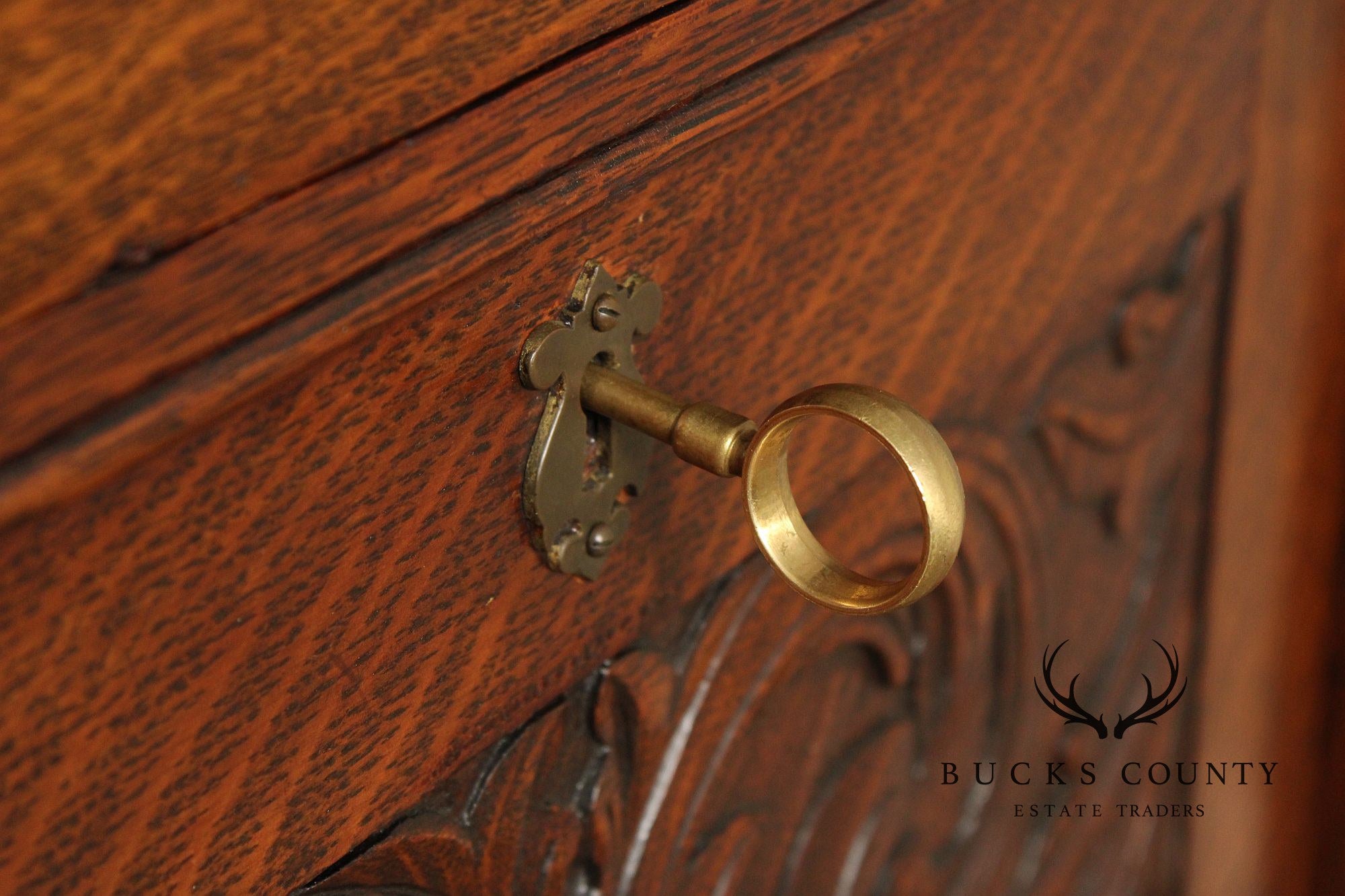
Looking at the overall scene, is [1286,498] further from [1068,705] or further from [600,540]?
[600,540]

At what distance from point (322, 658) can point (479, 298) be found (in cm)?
9

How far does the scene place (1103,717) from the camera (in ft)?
2.34

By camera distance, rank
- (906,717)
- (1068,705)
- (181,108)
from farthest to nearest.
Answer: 1. (1068,705)
2. (906,717)
3. (181,108)

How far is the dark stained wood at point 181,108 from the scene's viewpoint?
0.23m

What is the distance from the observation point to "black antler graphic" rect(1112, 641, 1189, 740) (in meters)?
0.73

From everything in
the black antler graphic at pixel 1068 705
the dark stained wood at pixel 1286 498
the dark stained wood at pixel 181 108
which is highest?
the dark stained wood at pixel 1286 498

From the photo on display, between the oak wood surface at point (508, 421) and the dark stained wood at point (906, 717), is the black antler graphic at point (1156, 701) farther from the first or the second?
the oak wood surface at point (508, 421)

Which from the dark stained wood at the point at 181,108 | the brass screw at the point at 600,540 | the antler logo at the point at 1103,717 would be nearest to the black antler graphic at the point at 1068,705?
the antler logo at the point at 1103,717

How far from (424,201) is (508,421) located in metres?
0.07

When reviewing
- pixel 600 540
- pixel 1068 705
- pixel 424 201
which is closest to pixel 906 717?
pixel 1068 705

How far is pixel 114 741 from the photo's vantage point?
0.93ft

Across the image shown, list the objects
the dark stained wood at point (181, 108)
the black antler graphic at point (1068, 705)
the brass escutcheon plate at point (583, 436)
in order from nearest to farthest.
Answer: the dark stained wood at point (181, 108) < the brass escutcheon plate at point (583, 436) < the black antler graphic at point (1068, 705)

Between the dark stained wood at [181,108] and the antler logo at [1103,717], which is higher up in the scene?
the antler logo at [1103,717]

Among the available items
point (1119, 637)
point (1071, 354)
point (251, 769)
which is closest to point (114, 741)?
point (251, 769)
